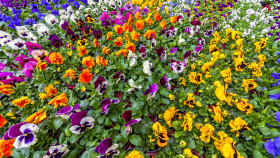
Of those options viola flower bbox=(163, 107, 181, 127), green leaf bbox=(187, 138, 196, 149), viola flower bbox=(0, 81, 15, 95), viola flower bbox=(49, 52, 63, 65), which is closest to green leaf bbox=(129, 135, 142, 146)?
viola flower bbox=(163, 107, 181, 127)

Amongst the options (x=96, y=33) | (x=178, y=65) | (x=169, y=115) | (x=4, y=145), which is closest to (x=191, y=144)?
(x=169, y=115)

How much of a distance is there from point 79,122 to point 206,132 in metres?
1.13

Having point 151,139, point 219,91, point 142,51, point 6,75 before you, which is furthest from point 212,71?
point 6,75

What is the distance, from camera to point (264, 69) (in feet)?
6.35

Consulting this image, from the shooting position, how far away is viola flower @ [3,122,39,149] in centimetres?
101

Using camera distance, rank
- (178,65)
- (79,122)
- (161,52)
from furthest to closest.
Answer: (161,52) < (178,65) < (79,122)

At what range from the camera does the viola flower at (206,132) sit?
47.6 inches

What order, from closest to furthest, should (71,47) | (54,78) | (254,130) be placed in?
(254,130) < (54,78) < (71,47)

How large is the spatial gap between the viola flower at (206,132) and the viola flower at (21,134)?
142cm

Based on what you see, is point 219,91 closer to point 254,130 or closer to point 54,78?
point 254,130

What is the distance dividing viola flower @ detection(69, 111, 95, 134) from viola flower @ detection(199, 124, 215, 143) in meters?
1.02

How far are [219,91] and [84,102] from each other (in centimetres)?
147

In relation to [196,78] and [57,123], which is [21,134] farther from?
[196,78]

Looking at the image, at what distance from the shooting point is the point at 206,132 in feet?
4.05
